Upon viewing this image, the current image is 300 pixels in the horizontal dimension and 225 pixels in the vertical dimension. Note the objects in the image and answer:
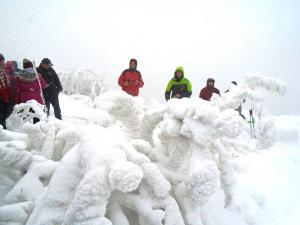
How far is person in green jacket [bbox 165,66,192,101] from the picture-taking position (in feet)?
16.1

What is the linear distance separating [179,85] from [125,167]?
12.9 ft

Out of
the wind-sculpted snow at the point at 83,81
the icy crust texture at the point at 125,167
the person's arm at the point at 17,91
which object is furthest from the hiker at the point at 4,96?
the wind-sculpted snow at the point at 83,81

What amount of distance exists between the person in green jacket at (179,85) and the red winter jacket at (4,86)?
2664 millimetres

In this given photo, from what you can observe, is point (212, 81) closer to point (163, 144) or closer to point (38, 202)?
point (163, 144)

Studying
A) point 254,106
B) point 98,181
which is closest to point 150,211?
point 98,181

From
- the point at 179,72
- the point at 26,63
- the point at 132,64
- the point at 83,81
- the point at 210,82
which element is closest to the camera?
the point at 26,63

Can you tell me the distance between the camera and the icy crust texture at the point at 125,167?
3.98 ft

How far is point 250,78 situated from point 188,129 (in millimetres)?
855

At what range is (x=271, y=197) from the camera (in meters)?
2.51

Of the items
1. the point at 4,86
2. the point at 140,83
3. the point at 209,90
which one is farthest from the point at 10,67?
the point at 209,90

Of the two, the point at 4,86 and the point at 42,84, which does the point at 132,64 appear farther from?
the point at 4,86

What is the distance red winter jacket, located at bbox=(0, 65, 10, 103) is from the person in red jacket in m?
1.87

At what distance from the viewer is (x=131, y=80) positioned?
509cm

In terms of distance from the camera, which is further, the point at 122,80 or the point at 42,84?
the point at 122,80
